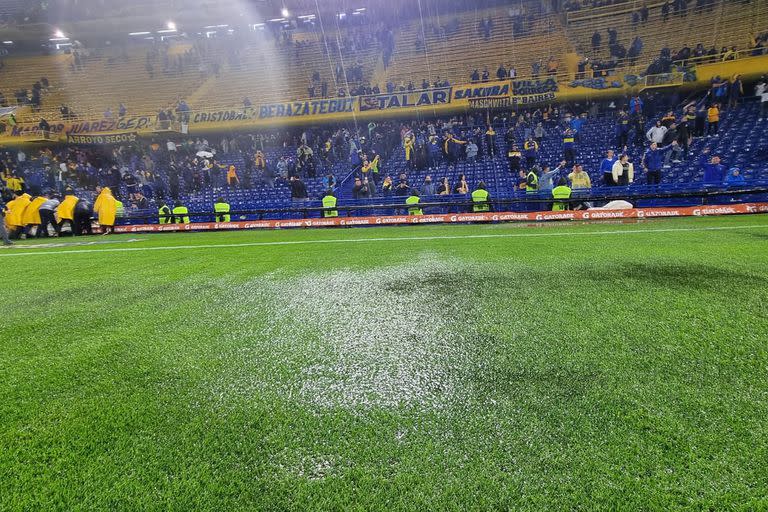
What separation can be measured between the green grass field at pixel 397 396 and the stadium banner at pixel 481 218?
10.0 metres

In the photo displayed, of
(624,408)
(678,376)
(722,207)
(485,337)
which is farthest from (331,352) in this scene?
(722,207)

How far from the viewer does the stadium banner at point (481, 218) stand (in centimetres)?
1272

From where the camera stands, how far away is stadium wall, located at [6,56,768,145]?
1861 cm

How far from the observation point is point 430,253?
660 cm

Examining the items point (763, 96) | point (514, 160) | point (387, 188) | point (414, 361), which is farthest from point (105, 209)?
point (763, 96)

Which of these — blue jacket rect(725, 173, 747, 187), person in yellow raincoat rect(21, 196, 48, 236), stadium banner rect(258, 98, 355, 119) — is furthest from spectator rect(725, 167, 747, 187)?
person in yellow raincoat rect(21, 196, 48, 236)

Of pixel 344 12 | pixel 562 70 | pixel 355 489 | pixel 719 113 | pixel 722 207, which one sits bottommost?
pixel 722 207

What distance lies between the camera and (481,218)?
14.4 metres

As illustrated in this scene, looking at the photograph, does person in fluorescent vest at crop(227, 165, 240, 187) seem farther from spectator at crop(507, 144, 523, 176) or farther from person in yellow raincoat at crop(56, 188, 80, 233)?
spectator at crop(507, 144, 523, 176)

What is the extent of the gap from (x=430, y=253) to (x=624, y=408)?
4737 mm

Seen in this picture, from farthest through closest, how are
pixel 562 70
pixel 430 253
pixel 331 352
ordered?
pixel 562 70 → pixel 430 253 → pixel 331 352

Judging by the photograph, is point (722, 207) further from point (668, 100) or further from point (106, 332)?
point (106, 332)

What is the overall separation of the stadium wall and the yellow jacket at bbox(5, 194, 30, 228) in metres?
11.6

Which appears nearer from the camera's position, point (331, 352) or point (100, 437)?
point (100, 437)
